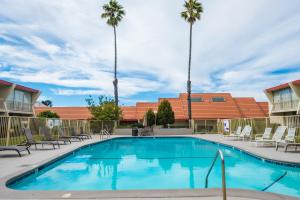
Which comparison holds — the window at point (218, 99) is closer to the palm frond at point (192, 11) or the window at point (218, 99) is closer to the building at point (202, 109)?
the building at point (202, 109)

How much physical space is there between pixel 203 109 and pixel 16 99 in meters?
25.3

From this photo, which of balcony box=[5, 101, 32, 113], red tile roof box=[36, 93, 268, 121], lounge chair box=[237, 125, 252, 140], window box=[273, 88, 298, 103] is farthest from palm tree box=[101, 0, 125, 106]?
lounge chair box=[237, 125, 252, 140]

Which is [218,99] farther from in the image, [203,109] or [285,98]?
[285,98]

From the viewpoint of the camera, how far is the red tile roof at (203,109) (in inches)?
1720

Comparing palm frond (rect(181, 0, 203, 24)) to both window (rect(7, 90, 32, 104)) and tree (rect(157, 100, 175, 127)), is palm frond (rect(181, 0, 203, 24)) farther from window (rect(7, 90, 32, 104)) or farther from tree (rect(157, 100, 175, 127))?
window (rect(7, 90, 32, 104))

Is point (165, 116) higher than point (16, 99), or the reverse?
point (16, 99)

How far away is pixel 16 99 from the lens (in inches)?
1319

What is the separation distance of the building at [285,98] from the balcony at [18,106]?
29015 millimetres

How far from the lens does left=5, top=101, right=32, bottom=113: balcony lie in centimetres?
3172

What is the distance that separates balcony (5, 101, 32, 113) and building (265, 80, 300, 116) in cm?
2901

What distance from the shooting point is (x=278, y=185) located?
25.9ft

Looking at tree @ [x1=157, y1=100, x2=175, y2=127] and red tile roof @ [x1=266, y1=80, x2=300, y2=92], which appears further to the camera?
tree @ [x1=157, y1=100, x2=175, y2=127]

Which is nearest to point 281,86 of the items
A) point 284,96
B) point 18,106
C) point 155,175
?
point 284,96

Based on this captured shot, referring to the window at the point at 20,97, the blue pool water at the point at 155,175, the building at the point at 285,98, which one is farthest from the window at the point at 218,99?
the blue pool water at the point at 155,175
